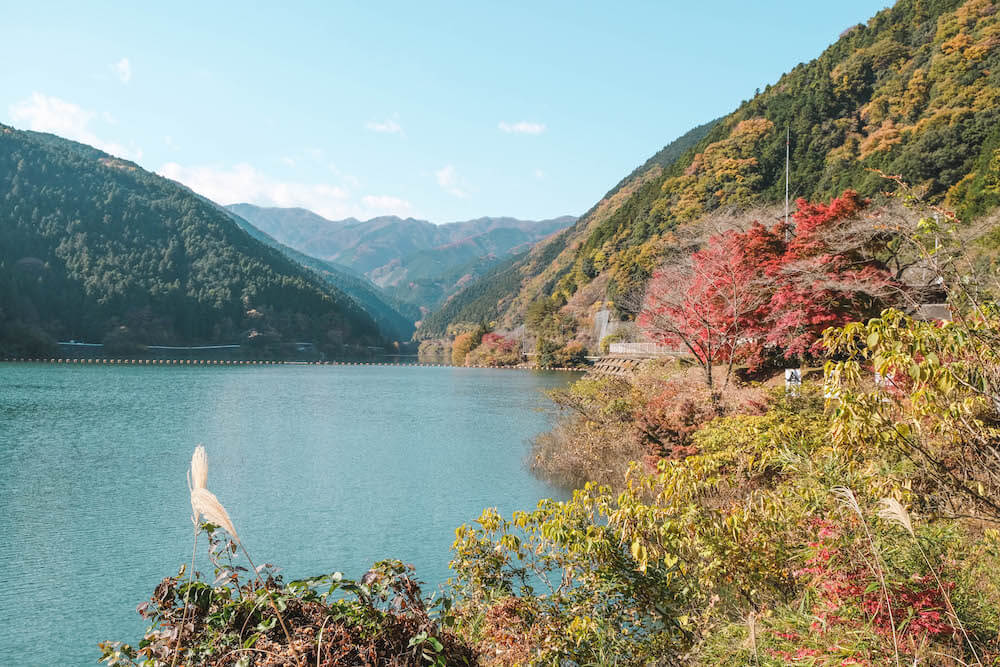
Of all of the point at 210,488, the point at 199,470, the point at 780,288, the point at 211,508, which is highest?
the point at 780,288

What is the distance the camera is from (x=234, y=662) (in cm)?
283

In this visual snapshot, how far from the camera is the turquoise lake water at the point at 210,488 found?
28.0 ft

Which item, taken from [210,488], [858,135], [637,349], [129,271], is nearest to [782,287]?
[210,488]

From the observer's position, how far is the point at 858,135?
46.4m

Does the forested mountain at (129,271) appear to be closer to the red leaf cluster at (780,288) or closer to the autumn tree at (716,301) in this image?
the autumn tree at (716,301)

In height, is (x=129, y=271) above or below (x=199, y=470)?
above

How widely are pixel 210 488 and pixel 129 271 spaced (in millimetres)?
101942

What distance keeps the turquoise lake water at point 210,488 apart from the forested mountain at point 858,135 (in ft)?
75.0

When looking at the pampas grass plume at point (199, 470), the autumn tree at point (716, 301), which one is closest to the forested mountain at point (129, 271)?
the autumn tree at point (716, 301)

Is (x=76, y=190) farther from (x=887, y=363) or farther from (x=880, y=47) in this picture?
(x=887, y=363)

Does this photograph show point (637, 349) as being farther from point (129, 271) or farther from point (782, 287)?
point (129, 271)

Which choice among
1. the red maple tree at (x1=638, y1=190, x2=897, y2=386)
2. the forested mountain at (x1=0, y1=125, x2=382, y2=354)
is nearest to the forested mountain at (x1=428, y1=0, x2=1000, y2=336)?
the red maple tree at (x1=638, y1=190, x2=897, y2=386)

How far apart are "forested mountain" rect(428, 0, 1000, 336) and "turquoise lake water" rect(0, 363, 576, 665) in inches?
900

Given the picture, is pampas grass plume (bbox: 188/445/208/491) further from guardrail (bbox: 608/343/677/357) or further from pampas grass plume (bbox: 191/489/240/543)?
guardrail (bbox: 608/343/677/357)
